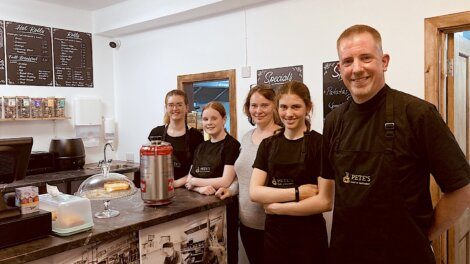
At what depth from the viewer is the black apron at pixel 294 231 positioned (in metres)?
1.86

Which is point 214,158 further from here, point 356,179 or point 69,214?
point 356,179

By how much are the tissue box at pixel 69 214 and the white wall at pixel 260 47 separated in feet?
6.40

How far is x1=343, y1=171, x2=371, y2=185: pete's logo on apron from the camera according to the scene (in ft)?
4.55

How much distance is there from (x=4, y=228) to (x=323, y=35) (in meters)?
2.45

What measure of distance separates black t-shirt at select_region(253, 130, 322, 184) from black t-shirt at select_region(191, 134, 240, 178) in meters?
0.38

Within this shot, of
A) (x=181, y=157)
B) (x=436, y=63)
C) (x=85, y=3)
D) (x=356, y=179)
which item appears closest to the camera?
(x=356, y=179)

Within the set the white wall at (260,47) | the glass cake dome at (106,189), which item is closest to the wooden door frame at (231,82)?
the white wall at (260,47)

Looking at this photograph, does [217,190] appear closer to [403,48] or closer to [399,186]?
[399,186]

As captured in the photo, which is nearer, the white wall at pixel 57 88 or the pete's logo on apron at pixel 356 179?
the pete's logo on apron at pixel 356 179

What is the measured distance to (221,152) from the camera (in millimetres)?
2414

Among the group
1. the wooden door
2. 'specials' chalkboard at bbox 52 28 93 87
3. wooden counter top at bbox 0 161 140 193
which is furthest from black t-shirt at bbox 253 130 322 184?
'specials' chalkboard at bbox 52 28 93 87

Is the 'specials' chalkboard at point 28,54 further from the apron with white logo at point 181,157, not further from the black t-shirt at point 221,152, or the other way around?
the black t-shirt at point 221,152

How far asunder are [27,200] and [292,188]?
47.8 inches

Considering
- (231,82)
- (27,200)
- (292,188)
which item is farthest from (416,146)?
(231,82)
